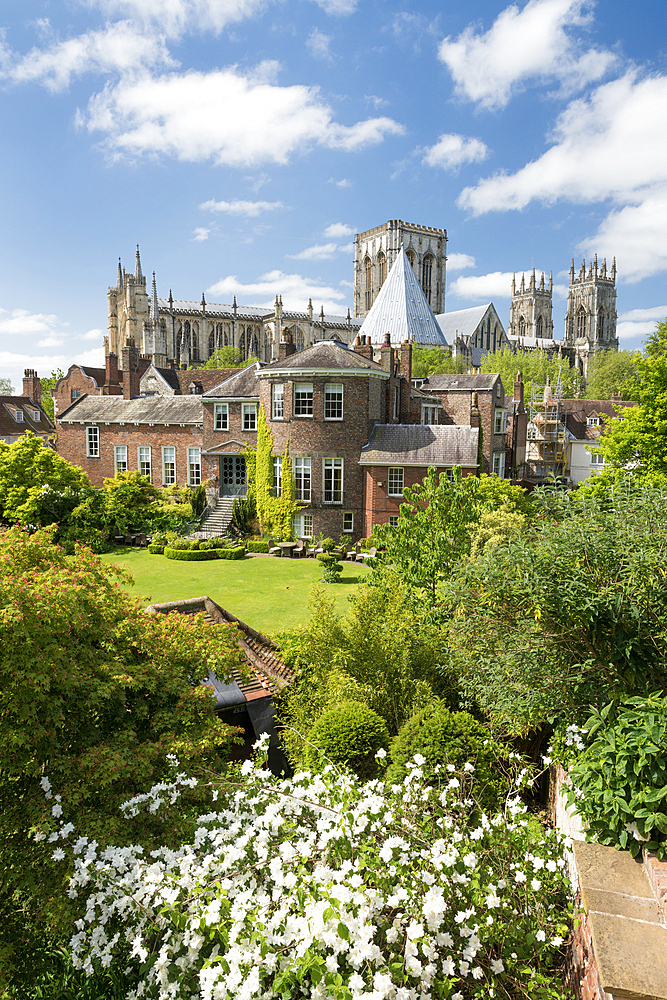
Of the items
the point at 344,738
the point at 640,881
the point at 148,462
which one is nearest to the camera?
the point at 640,881

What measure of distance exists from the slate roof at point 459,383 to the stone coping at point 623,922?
36.4m

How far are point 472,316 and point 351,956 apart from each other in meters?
93.8

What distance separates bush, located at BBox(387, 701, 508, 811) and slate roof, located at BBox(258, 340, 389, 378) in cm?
2276

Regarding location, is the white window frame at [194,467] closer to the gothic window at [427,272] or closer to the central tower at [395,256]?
the central tower at [395,256]

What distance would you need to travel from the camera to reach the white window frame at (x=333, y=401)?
30297mm

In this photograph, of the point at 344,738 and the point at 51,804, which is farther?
the point at 344,738

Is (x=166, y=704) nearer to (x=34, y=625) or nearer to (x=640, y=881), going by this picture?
(x=34, y=625)

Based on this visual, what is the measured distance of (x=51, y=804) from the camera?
18.5 ft

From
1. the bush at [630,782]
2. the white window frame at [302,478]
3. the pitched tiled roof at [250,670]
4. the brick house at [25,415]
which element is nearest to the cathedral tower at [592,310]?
the brick house at [25,415]

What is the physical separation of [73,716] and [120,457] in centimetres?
3765

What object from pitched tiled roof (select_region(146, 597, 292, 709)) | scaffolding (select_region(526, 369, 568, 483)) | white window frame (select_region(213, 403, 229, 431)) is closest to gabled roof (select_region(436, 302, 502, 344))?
scaffolding (select_region(526, 369, 568, 483))

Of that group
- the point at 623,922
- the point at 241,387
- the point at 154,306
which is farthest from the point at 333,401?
the point at 154,306

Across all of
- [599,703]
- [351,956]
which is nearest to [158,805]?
[351,956]

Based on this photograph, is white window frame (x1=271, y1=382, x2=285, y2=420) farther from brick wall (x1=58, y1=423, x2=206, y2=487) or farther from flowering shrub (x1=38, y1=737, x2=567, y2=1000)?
flowering shrub (x1=38, y1=737, x2=567, y2=1000)
